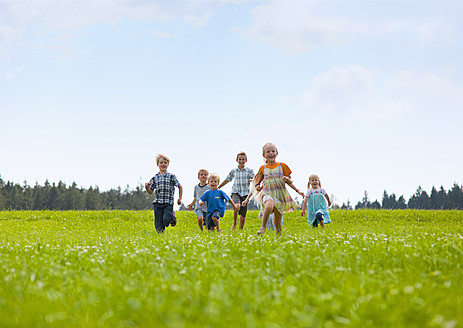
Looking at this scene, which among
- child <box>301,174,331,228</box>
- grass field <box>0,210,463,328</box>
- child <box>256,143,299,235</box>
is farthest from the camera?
child <box>301,174,331,228</box>

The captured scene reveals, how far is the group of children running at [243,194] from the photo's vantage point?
10.8 m

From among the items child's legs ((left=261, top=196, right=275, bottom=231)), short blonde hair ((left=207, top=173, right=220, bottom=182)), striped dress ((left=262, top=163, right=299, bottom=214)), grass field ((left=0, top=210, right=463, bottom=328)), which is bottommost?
grass field ((left=0, top=210, right=463, bottom=328))

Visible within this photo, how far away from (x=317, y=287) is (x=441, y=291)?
1.31 m

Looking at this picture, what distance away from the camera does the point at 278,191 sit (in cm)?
1080

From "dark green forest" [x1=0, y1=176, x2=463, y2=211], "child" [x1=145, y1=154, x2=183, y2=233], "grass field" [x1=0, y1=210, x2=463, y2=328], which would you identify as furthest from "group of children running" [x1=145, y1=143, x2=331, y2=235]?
"dark green forest" [x1=0, y1=176, x2=463, y2=211]

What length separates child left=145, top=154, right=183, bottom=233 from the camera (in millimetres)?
13172

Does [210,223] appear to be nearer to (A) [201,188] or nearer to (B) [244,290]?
(A) [201,188]

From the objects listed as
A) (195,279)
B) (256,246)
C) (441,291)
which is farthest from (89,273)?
(441,291)

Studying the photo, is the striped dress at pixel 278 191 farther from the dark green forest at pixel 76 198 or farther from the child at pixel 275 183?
the dark green forest at pixel 76 198

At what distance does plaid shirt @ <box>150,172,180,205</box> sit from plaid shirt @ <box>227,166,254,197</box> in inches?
91.9

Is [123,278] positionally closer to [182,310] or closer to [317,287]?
[182,310]

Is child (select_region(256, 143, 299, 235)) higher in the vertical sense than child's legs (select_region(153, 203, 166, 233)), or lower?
higher

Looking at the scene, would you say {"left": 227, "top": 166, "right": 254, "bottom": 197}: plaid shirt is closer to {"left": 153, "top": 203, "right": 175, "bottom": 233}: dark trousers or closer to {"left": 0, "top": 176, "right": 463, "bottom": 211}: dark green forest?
{"left": 153, "top": 203, "right": 175, "bottom": 233}: dark trousers

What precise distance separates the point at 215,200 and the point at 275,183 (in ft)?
11.1
